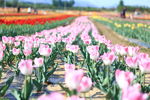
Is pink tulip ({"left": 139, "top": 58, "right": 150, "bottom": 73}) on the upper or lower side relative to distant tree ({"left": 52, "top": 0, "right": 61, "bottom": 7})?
upper

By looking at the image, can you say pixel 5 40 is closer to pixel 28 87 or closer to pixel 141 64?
pixel 28 87

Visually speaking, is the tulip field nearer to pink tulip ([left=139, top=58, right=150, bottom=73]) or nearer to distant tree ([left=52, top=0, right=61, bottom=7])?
pink tulip ([left=139, top=58, right=150, bottom=73])

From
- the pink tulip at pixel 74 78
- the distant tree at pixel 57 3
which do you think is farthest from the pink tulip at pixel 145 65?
the distant tree at pixel 57 3

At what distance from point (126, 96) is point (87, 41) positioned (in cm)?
445

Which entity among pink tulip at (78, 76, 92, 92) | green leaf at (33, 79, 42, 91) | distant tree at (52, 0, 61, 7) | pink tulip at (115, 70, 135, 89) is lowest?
distant tree at (52, 0, 61, 7)

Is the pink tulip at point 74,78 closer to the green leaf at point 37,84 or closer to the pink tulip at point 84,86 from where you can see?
the pink tulip at point 84,86

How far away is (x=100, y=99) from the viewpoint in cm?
371

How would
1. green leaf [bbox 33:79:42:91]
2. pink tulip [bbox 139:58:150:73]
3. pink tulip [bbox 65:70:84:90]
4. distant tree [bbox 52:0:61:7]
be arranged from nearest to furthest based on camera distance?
pink tulip [bbox 65:70:84:90] → pink tulip [bbox 139:58:150:73] → green leaf [bbox 33:79:42:91] → distant tree [bbox 52:0:61:7]

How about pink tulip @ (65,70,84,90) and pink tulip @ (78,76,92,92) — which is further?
pink tulip @ (78,76,92,92)

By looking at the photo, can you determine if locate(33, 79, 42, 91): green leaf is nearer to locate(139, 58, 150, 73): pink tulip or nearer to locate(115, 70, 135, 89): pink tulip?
locate(139, 58, 150, 73): pink tulip

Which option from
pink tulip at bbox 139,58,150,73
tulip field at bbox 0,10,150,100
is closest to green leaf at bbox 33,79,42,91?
tulip field at bbox 0,10,150,100

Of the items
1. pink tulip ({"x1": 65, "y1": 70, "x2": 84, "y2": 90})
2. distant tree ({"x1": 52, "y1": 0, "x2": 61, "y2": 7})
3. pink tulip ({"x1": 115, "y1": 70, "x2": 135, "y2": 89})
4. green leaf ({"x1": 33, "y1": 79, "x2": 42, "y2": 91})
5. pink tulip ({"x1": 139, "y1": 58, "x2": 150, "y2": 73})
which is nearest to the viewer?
pink tulip ({"x1": 65, "y1": 70, "x2": 84, "y2": 90})

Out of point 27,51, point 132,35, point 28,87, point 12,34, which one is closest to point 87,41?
point 27,51

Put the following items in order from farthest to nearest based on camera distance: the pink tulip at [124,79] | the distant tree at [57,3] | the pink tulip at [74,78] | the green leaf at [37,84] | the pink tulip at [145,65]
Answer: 1. the distant tree at [57,3]
2. the green leaf at [37,84]
3. the pink tulip at [145,65]
4. the pink tulip at [124,79]
5. the pink tulip at [74,78]
